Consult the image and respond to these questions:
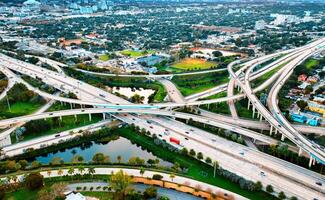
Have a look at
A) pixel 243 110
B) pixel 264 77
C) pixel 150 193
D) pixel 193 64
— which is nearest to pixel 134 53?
pixel 193 64

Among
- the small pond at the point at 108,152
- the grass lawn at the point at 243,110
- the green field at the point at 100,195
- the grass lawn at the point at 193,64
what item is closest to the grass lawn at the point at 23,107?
the small pond at the point at 108,152

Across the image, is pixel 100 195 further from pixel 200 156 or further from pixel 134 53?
pixel 134 53

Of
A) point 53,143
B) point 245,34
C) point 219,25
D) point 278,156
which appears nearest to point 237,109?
point 278,156

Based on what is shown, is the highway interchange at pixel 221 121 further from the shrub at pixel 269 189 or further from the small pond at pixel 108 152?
the small pond at pixel 108 152

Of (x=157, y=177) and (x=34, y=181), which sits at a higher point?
(x=34, y=181)

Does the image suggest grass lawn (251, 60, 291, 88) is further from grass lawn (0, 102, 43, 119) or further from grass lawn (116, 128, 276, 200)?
grass lawn (0, 102, 43, 119)

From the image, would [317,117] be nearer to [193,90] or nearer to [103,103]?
[193,90]
